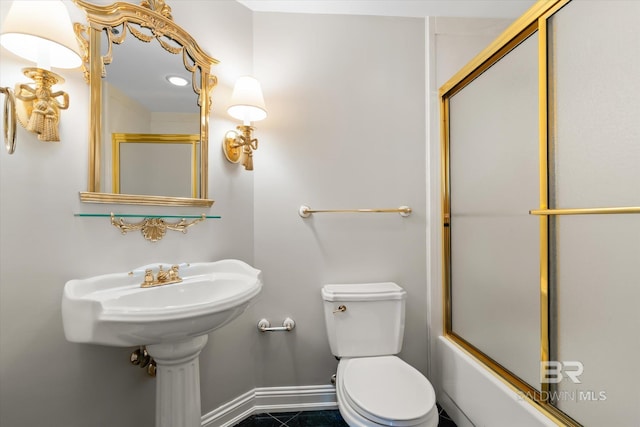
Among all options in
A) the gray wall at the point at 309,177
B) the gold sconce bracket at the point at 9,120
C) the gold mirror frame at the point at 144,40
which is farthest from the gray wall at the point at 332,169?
the gold sconce bracket at the point at 9,120

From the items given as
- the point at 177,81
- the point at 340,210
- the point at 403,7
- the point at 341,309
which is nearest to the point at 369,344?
the point at 341,309

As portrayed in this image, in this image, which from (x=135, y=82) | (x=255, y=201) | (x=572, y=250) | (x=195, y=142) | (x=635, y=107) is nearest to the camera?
(x=635, y=107)

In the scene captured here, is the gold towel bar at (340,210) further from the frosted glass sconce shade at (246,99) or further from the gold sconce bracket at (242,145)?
the frosted glass sconce shade at (246,99)

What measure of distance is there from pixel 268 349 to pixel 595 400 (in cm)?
134

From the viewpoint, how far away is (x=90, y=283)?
98cm

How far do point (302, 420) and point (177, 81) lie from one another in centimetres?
180

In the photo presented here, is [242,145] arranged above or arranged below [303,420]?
above

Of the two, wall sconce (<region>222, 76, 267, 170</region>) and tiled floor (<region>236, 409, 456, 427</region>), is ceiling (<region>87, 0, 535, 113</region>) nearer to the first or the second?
wall sconce (<region>222, 76, 267, 170</region>)

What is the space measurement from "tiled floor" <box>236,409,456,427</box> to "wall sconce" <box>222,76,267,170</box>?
1324 mm

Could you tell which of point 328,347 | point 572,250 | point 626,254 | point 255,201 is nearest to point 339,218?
point 255,201

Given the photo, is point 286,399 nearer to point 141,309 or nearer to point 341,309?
point 341,309

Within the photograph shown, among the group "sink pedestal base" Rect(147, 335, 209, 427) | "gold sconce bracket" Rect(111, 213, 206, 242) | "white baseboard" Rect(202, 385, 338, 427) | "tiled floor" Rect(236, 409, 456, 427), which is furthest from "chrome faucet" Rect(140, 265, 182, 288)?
"tiled floor" Rect(236, 409, 456, 427)

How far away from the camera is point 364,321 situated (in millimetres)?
1427

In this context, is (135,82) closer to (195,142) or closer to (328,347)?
(195,142)
